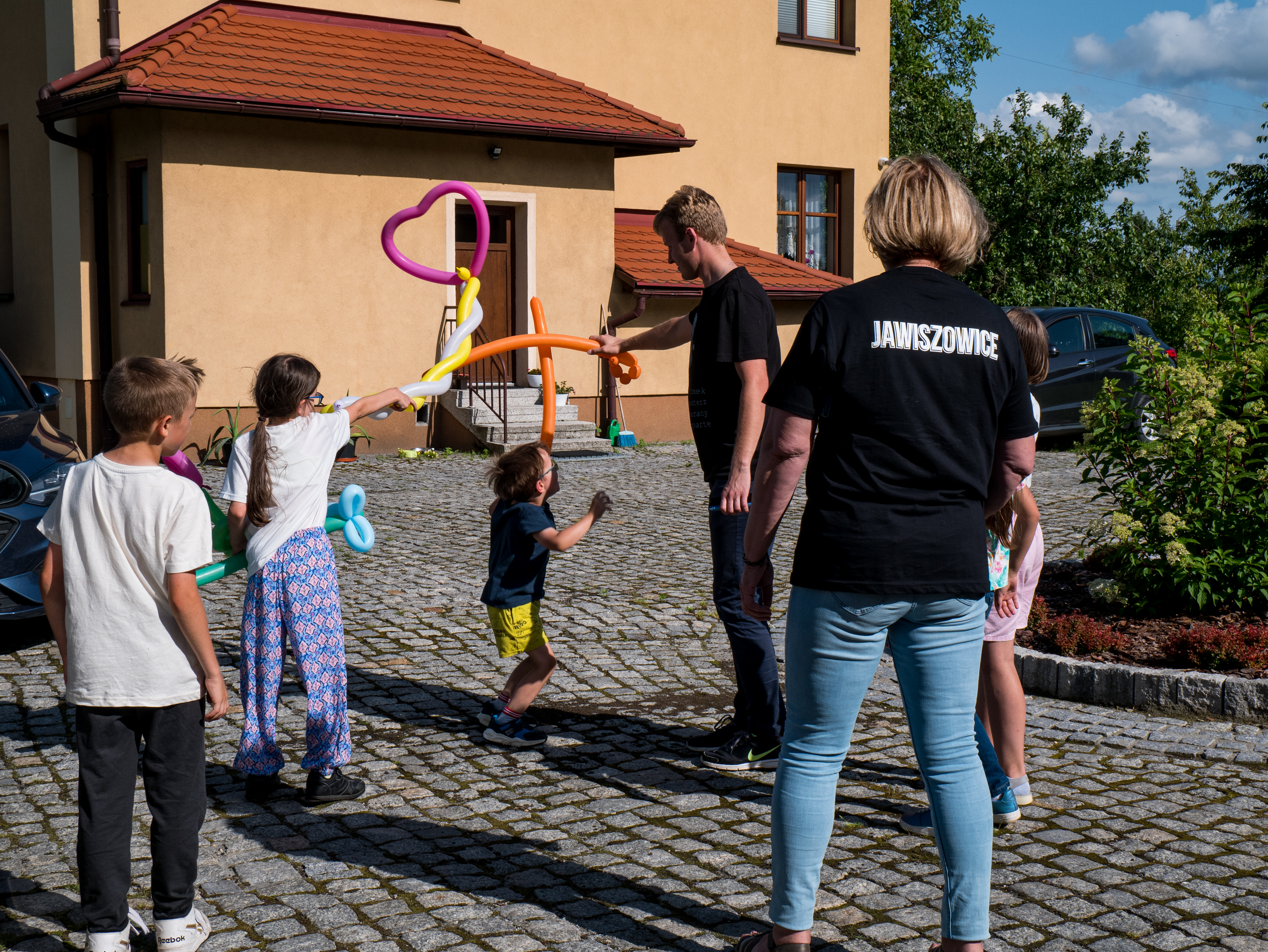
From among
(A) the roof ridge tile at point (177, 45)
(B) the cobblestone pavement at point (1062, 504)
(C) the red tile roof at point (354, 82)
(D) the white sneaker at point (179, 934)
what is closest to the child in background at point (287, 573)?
(D) the white sneaker at point (179, 934)

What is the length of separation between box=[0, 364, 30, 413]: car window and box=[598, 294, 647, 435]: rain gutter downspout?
36.2ft

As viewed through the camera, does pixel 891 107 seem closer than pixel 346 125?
No

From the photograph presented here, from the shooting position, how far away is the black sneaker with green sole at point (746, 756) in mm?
4883

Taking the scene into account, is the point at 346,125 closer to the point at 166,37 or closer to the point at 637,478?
the point at 166,37

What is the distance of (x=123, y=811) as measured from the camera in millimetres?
3348

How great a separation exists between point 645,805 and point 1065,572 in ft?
13.4

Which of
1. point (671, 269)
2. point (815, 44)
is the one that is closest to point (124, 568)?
point (671, 269)

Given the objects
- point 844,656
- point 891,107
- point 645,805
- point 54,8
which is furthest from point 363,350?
point 891,107

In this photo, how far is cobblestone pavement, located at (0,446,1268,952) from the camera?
353cm

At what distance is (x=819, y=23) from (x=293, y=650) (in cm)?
2045

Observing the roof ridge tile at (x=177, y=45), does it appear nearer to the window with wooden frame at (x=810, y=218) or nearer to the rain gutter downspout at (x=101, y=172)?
the rain gutter downspout at (x=101, y=172)

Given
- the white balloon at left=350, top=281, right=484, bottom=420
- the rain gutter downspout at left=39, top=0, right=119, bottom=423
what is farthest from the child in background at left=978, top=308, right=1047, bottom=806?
the rain gutter downspout at left=39, top=0, right=119, bottom=423

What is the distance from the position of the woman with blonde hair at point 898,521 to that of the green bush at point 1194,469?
3.47 m

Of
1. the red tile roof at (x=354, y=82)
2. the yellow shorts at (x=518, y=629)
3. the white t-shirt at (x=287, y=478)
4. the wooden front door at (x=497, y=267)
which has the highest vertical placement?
the red tile roof at (x=354, y=82)
